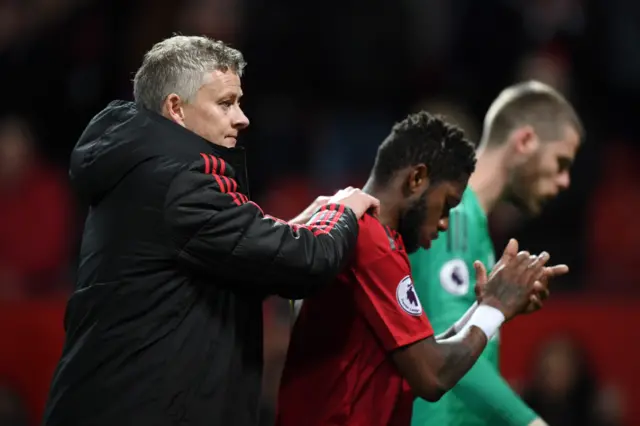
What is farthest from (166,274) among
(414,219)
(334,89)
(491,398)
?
(334,89)

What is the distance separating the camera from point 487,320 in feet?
11.7

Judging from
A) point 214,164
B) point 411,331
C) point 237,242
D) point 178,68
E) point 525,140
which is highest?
point 178,68

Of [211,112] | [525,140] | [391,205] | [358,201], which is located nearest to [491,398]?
[391,205]

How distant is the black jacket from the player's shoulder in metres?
0.21

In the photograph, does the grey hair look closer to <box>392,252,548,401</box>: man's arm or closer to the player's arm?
the player's arm

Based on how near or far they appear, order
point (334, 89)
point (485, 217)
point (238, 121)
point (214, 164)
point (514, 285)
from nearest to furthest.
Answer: point (214, 164)
point (238, 121)
point (514, 285)
point (485, 217)
point (334, 89)

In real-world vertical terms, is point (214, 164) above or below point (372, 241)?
above

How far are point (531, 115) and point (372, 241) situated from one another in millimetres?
1574

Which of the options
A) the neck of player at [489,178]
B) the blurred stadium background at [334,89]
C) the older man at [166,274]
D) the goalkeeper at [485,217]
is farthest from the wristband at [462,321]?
the blurred stadium background at [334,89]

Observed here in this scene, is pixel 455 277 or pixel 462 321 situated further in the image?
pixel 455 277

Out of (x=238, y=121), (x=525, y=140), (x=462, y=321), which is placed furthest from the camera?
(x=525, y=140)

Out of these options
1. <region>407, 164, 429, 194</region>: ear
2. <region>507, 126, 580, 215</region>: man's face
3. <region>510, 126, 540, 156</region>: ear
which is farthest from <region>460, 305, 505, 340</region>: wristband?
<region>510, 126, 540, 156</region>: ear

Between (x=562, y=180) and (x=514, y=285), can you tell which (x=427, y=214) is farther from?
(x=562, y=180)

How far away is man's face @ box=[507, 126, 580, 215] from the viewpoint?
4.70m
